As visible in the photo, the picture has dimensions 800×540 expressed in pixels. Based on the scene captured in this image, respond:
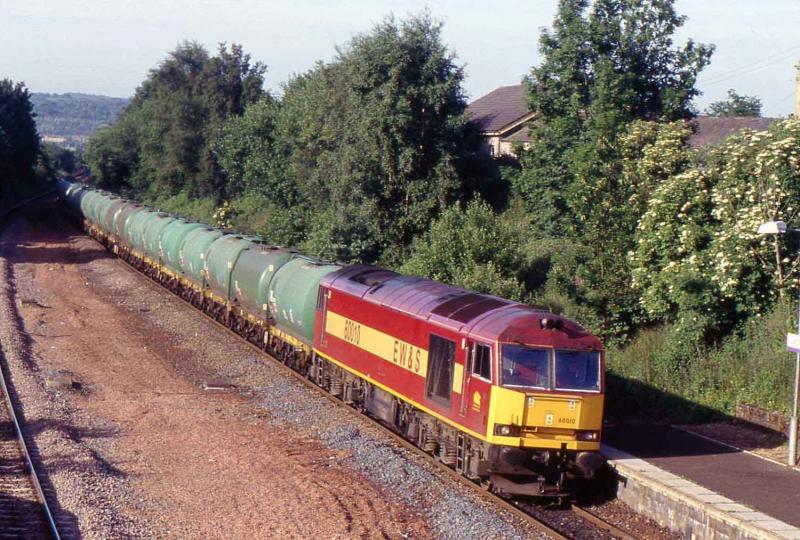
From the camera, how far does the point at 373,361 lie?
722 inches

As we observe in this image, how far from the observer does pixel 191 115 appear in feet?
222

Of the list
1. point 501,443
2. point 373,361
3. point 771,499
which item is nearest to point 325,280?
point 373,361

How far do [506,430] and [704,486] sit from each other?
302 centimetres

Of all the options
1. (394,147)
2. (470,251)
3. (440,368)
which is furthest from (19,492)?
(394,147)

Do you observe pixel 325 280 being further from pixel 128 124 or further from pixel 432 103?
pixel 128 124

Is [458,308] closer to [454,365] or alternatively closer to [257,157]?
[454,365]

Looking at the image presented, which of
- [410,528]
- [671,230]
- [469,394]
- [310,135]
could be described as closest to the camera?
[410,528]

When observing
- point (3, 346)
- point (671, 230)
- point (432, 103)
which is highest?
point (432, 103)

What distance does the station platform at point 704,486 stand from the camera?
12.0 metres

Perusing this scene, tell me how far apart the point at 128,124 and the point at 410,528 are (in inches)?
3198

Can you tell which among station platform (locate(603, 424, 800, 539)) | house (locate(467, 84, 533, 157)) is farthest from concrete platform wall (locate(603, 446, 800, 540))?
house (locate(467, 84, 533, 157))

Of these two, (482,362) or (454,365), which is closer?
(482,362)

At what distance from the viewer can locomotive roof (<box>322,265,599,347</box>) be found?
1402 centimetres

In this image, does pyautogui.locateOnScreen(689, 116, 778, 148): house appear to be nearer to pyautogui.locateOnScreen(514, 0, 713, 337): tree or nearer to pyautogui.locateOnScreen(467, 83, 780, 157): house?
pyautogui.locateOnScreen(467, 83, 780, 157): house
